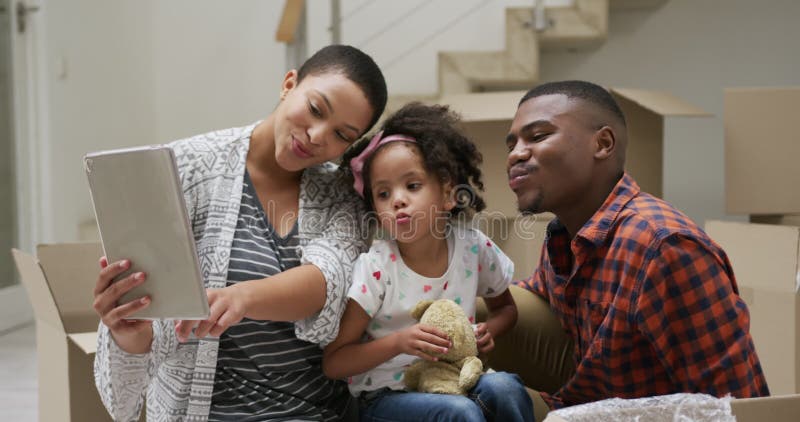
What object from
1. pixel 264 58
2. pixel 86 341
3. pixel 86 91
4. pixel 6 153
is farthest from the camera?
pixel 264 58

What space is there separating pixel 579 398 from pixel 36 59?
2.90m

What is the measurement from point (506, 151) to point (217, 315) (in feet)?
3.40

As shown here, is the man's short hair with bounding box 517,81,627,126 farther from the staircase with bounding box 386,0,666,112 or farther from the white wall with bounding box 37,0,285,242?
the white wall with bounding box 37,0,285,242

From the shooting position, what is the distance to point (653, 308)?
103 centimetres

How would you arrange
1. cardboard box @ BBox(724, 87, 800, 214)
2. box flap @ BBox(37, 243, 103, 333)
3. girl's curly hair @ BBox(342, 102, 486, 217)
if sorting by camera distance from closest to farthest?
girl's curly hair @ BBox(342, 102, 486, 217) → box flap @ BBox(37, 243, 103, 333) → cardboard box @ BBox(724, 87, 800, 214)

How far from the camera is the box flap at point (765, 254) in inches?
66.7

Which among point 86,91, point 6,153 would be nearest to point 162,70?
point 86,91

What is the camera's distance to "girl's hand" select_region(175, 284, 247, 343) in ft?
3.31

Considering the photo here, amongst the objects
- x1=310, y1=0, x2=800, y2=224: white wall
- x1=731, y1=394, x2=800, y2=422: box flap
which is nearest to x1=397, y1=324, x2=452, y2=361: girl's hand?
x1=731, y1=394, x2=800, y2=422: box flap

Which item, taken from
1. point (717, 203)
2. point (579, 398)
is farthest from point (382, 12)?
point (579, 398)

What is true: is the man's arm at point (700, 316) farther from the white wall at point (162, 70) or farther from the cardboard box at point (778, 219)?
the white wall at point (162, 70)

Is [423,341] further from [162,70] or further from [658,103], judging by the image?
[162,70]

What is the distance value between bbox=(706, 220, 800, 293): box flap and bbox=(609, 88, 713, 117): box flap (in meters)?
0.30

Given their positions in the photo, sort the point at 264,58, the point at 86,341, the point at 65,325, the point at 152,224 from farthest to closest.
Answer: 1. the point at 264,58
2. the point at 65,325
3. the point at 86,341
4. the point at 152,224
